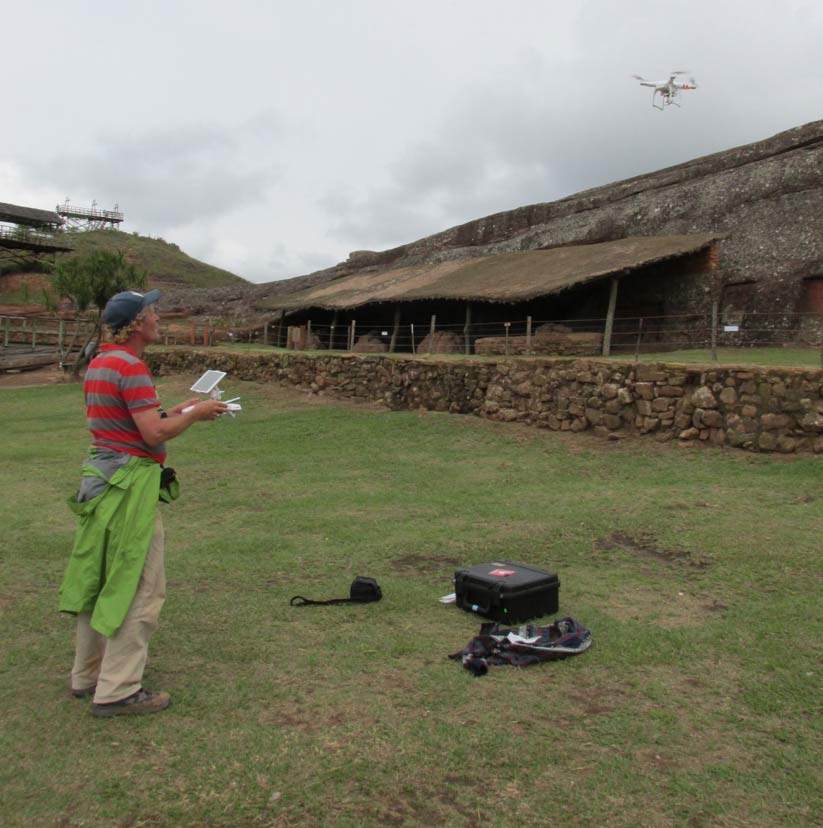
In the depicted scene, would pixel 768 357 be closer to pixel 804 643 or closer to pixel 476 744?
pixel 804 643

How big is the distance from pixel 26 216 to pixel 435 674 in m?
48.6

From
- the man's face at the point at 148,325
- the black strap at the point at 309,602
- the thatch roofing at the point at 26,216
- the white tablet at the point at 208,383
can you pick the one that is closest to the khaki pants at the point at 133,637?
the white tablet at the point at 208,383

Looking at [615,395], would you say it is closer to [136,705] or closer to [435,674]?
[435,674]

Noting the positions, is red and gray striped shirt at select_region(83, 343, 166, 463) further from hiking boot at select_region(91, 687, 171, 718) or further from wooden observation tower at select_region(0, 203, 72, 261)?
wooden observation tower at select_region(0, 203, 72, 261)

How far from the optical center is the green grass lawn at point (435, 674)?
8.98 ft

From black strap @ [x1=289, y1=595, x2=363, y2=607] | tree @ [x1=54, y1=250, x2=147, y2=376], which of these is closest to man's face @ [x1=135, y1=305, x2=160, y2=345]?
black strap @ [x1=289, y1=595, x2=363, y2=607]

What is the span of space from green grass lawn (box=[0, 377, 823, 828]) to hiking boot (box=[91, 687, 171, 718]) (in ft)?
0.15

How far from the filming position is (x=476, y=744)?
309 centimetres

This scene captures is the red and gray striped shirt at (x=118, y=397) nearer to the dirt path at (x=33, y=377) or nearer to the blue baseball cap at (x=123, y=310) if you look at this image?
the blue baseball cap at (x=123, y=310)

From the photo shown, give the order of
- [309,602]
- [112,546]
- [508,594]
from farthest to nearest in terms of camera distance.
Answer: [309,602], [508,594], [112,546]

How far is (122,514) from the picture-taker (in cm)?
325

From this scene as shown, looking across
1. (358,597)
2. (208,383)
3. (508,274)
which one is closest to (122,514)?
(208,383)

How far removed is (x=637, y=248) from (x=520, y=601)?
13676 mm

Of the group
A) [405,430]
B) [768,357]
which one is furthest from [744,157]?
[405,430]
